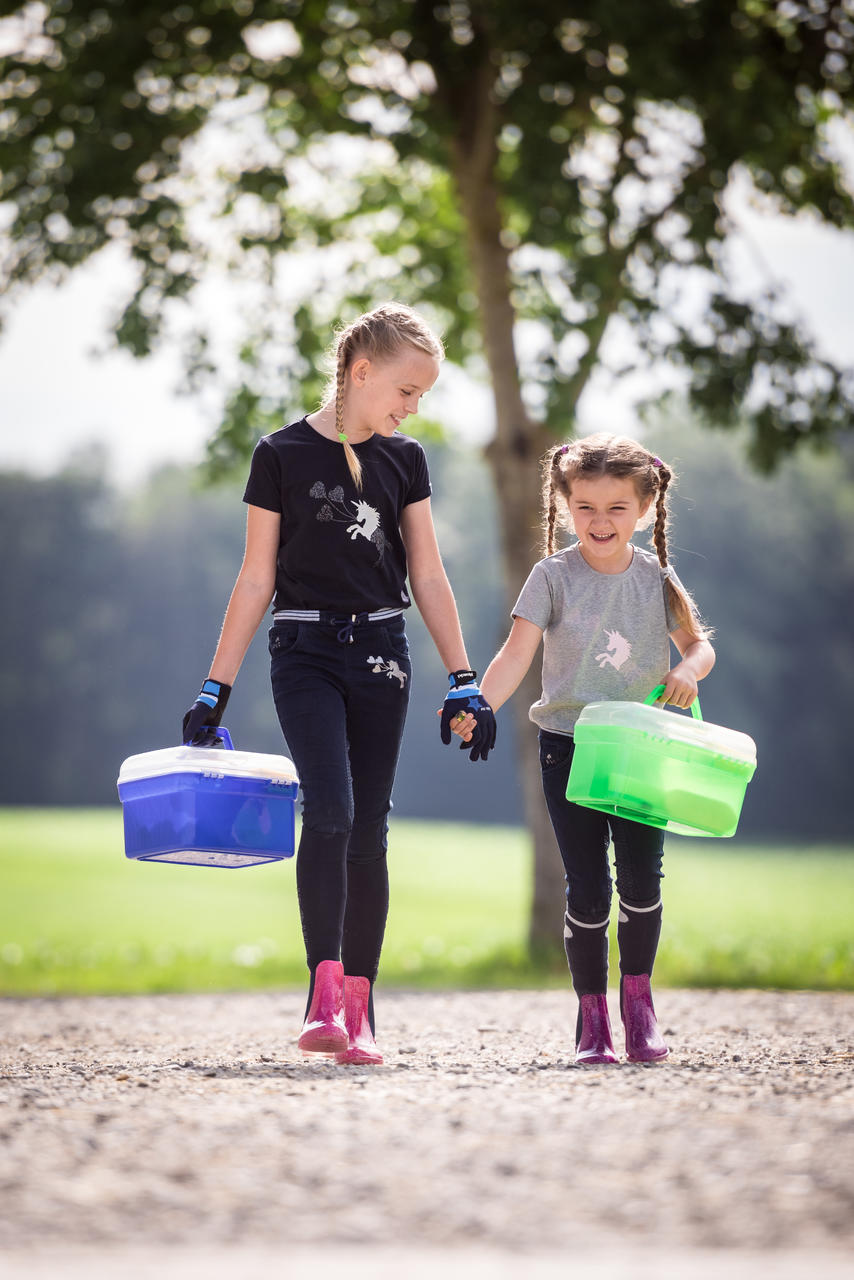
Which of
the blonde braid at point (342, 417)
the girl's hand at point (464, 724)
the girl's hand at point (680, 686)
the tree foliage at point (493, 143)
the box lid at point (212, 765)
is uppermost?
the tree foliage at point (493, 143)

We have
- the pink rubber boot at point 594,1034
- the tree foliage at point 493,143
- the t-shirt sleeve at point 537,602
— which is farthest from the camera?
the tree foliage at point 493,143

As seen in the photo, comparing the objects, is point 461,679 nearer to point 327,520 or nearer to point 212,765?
point 327,520

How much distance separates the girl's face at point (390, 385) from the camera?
13.3 ft

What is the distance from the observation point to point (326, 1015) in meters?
3.72

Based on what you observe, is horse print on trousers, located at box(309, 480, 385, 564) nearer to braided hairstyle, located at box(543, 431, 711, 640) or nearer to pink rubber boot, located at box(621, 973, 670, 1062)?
braided hairstyle, located at box(543, 431, 711, 640)

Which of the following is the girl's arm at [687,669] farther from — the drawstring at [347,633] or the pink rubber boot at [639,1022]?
the drawstring at [347,633]

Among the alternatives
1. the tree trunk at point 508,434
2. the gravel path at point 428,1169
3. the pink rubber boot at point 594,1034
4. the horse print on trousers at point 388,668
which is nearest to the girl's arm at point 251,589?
the horse print on trousers at point 388,668

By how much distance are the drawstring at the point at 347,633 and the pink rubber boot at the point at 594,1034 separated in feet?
3.99

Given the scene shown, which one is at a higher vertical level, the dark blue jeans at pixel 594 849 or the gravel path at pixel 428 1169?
the dark blue jeans at pixel 594 849

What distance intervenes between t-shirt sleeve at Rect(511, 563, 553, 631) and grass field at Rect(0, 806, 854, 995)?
538 cm

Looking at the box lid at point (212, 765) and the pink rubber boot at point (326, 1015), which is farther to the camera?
the box lid at point (212, 765)

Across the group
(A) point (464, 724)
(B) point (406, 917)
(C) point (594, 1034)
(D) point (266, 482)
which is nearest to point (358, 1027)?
(C) point (594, 1034)

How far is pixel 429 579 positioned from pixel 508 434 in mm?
6174

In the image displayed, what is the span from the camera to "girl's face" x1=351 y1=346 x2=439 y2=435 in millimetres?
4055
